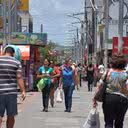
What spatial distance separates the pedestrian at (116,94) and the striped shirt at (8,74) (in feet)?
5.00

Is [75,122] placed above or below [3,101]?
below

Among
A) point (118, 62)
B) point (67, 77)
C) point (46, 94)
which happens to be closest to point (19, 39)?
point (46, 94)

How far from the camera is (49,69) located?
22000mm

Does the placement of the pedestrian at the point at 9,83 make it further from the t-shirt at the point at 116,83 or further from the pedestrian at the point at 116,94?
the t-shirt at the point at 116,83

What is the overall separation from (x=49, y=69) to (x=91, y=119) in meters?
10.5

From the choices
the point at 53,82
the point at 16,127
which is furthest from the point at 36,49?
the point at 16,127

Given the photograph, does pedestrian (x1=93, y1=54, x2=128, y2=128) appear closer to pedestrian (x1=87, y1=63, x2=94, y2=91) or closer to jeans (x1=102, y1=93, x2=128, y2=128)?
jeans (x1=102, y1=93, x2=128, y2=128)

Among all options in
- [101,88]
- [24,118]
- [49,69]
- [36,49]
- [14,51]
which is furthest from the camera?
[36,49]

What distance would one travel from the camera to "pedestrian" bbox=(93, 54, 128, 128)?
1111cm

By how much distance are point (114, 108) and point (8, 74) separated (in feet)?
6.44

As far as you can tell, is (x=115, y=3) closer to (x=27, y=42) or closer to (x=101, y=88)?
(x=27, y=42)

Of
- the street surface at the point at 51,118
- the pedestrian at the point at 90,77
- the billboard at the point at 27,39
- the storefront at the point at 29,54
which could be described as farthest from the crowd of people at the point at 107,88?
the billboard at the point at 27,39

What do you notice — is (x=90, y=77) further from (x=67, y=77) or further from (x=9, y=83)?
(x=9, y=83)

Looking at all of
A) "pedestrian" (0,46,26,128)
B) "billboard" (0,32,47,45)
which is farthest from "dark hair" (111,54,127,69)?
"billboard" (0,32,47,45)
